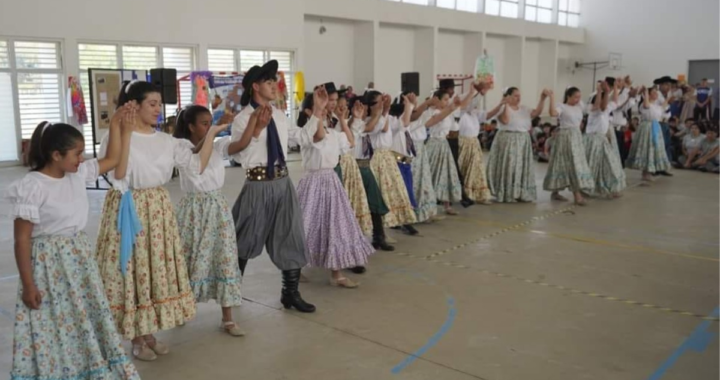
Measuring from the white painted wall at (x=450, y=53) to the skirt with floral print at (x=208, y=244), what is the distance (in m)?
16.7

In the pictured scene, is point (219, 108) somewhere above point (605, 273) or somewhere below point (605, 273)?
above

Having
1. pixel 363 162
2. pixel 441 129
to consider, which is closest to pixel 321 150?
pixel 363 162

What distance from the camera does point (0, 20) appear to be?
1051cm

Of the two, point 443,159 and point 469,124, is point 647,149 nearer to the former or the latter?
point 469,124

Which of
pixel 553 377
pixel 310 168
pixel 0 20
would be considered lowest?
pixel 553 377

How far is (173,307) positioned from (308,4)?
12954mm

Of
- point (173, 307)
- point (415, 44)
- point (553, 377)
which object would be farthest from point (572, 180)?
point (415, 44)

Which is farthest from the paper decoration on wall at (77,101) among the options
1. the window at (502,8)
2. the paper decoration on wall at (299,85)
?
the window at (502,8)

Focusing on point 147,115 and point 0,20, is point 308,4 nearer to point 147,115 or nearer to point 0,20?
point 0,20

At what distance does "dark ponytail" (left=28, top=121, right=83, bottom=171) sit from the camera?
2.43 m

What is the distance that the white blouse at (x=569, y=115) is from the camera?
748 cm

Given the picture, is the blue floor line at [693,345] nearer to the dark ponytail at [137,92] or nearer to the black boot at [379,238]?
the black boot at [379,238]

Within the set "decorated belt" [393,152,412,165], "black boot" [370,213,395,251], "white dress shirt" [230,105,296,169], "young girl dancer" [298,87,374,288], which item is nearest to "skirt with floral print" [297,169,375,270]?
"young girl dancer" [298,87,374,288]

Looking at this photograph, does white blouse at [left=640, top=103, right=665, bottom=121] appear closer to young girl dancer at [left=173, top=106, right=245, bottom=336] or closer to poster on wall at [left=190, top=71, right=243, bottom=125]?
poster on wall at [left=190, top=71, right=243, bottom=125]
